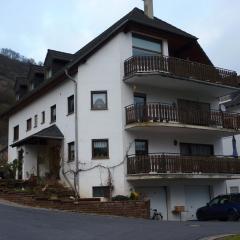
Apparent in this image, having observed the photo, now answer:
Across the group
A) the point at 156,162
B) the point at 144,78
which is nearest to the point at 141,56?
the point at 144,78

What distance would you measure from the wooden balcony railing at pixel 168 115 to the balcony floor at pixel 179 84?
151 cm

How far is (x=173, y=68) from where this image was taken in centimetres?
2708

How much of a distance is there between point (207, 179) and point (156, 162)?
5.46 meters

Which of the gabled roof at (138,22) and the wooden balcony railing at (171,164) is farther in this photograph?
the gabled roof at (138,22)

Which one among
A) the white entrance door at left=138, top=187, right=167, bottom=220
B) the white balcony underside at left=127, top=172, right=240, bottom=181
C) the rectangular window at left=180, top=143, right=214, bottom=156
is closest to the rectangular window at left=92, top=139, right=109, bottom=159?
the white balcony underside at left=127, top=172, right=240, bottom=181

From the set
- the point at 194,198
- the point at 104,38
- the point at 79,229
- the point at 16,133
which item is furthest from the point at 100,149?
the point at 16,133

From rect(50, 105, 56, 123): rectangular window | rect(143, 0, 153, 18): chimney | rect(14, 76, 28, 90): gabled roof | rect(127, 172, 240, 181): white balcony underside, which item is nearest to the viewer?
rect(127, 172, 240, 181): white balcony underside

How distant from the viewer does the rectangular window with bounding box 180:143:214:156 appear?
29.4m

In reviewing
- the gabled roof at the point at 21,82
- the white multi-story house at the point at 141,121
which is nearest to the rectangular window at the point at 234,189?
the white multi-story house at the point at 141,121

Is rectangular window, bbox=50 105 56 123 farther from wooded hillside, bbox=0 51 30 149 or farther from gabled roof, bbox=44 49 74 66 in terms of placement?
wooded hillside, bbox=0 51 30 149

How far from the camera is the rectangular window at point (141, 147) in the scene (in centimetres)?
2714

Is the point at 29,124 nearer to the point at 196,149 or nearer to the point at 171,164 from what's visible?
the point at 196,149

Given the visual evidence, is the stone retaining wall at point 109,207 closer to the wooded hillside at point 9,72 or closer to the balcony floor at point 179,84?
the balcony floor at point 179,84

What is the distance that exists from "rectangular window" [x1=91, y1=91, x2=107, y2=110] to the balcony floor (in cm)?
159
